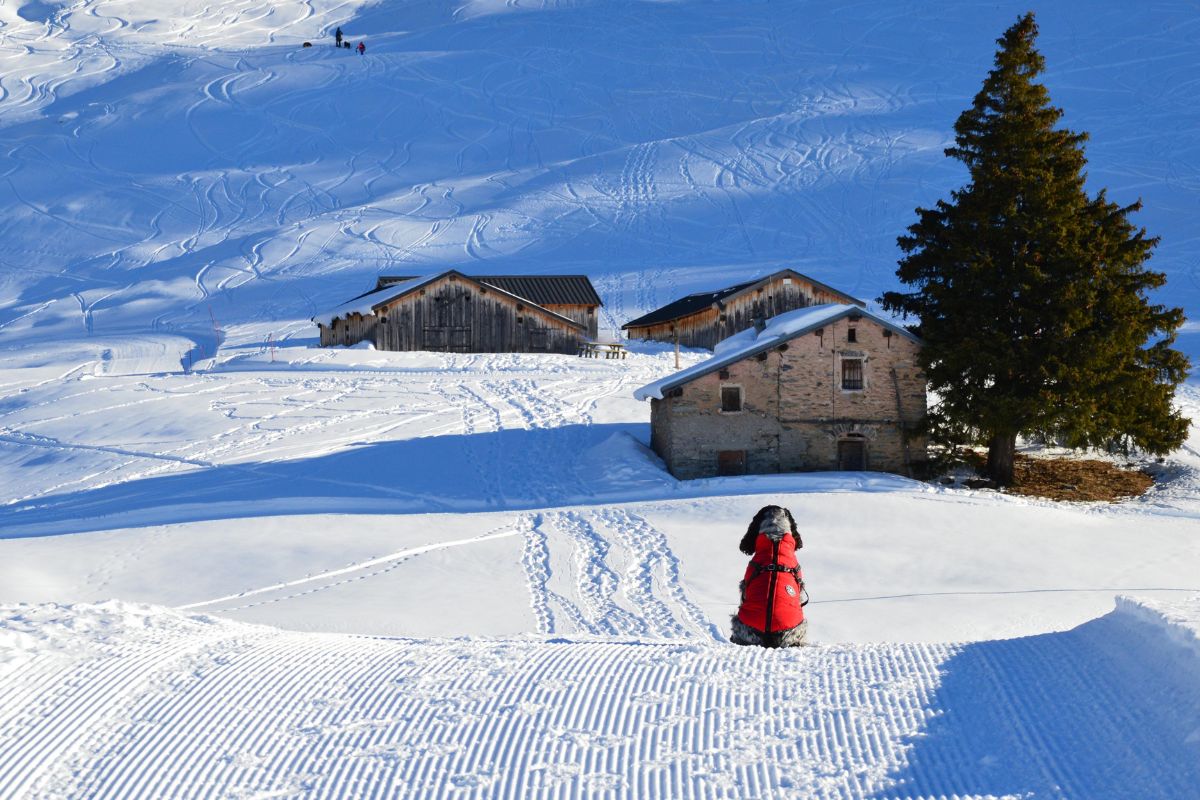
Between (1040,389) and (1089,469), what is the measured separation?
5190 mm

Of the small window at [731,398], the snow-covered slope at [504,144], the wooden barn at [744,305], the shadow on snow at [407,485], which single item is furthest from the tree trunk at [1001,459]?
the snow-covered slope at [504,144]

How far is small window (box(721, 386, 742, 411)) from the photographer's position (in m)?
29.8

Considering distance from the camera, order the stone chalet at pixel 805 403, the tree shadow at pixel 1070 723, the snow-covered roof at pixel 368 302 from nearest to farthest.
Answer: the tree shadow at pixel 1070 723 → the stone chalet at pixel 805 403 → the snow-covered roof at pixel 368 302

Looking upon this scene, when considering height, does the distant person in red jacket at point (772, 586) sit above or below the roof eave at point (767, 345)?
below

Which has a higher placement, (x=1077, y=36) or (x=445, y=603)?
(x=1077, y=36)

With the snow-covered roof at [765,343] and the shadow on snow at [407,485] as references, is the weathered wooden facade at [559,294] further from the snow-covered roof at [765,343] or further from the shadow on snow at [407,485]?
the snow-covered roof at [765,343]

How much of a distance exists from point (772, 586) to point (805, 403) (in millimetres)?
20018

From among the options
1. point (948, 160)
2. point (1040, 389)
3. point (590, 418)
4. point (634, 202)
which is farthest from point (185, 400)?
point (948, 160)

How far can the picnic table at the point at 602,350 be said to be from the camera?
163 ft

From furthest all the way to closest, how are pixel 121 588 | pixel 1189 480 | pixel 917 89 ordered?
pixel 917 89, pixel 1189 480, pixel 121 588

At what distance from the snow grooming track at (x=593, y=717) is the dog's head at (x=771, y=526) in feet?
3.17

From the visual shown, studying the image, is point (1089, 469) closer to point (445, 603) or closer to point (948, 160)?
point (445, 603)

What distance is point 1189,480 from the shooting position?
29.9 meters

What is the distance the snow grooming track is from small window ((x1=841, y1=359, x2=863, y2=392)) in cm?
2027
